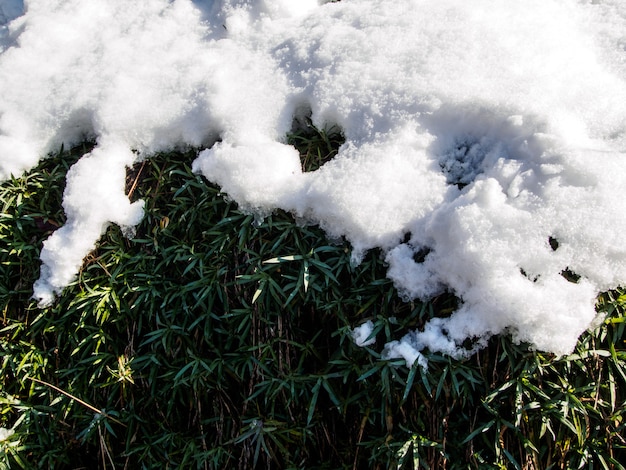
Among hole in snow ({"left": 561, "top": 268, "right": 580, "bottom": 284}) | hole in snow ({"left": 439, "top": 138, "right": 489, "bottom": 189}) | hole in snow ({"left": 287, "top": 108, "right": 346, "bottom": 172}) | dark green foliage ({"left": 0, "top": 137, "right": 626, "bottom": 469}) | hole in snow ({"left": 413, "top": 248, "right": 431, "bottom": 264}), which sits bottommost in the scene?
dark green foliage ({"left": 0, "top": 137, "right": 626, "bottom": 469})

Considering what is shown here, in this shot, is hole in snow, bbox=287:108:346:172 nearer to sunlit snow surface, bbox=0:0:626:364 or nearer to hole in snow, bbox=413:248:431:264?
sunlit snow surface, bbox=0:0:626:364

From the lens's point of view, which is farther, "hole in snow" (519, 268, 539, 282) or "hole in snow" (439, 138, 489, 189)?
"hole in snow" (439, 138, 489, 189)

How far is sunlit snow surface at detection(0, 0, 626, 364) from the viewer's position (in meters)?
1.57

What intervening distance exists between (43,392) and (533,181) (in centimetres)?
212

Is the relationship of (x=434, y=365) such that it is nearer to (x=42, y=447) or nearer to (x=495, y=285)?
(x=495, y=285)

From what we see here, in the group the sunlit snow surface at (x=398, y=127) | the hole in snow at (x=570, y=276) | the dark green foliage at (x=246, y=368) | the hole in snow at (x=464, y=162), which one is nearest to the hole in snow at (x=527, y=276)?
the sunlit snow surface at (x=398, y=127)

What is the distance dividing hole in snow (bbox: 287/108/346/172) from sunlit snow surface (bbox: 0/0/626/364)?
1.8 inches

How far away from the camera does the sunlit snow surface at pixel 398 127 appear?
5.16 ft

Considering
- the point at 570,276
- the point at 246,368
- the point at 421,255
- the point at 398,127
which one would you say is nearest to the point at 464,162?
the point at 398,127

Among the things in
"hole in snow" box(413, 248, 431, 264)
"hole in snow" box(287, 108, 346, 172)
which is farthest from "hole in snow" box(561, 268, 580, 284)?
"hole in snow" box(287, 108, 346, 172)

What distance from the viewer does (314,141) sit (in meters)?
2.06

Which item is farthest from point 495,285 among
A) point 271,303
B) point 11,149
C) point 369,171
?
point 11,149

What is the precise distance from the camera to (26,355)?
2.09 m

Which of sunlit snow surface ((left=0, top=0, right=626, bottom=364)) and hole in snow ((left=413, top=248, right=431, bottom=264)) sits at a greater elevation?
sunlit snow surface ((left=0, top=0, right=626, bottom=364))
